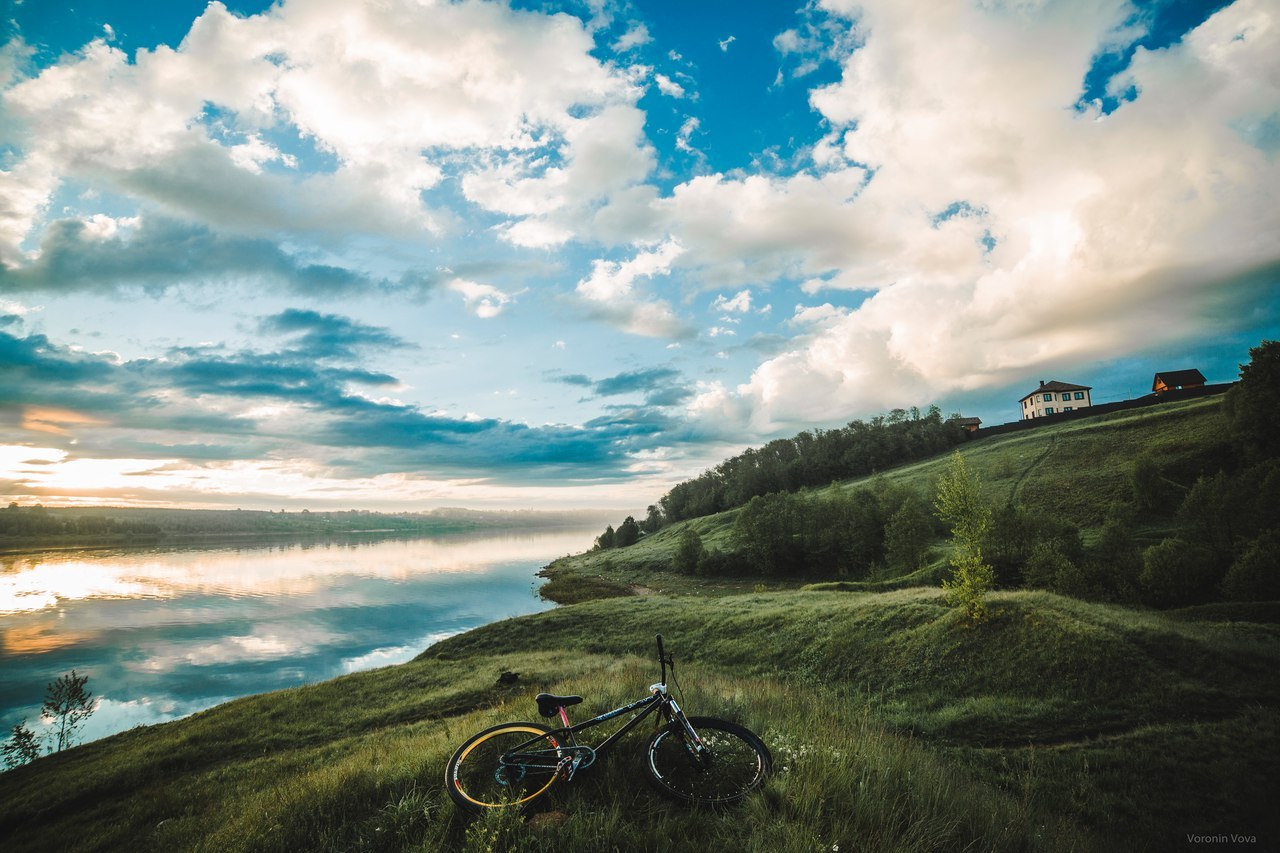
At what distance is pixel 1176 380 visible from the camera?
108 m

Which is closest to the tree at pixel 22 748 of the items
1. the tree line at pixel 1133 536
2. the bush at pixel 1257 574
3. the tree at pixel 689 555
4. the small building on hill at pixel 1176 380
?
the tree line at pixel 1133 536

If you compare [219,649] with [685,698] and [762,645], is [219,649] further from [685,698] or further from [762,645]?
[685,698]

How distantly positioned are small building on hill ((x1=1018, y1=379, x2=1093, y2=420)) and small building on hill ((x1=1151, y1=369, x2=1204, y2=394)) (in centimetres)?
1820

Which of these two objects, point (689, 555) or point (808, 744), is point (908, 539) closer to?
point (689, 555)

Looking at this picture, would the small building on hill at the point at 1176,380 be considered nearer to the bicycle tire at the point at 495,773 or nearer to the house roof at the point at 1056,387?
the house roof at the point at 1056,387

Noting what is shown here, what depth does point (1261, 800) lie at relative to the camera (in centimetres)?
1071

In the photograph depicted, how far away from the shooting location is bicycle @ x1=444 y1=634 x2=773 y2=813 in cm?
549

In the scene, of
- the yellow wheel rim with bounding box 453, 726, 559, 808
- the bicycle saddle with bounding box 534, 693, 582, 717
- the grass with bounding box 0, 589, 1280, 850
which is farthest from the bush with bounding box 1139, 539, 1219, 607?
the yellow wheel rim with bounding box 453, 726, 559, 808

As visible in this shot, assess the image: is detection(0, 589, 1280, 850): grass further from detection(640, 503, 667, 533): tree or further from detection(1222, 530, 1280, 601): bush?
detection(640, 503, 667, 533): tree

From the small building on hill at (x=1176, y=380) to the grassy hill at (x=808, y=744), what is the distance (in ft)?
383

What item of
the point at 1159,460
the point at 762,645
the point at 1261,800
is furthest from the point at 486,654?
the point at 1159,460

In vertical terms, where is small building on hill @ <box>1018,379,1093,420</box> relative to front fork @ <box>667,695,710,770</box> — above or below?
above

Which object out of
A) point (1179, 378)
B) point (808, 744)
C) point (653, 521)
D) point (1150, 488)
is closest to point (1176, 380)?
point (1179, 378)

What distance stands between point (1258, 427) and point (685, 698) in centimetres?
7235
